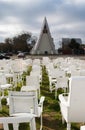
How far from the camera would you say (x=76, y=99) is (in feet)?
20.6

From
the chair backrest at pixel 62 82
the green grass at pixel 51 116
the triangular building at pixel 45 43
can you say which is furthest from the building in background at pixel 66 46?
the green grass at pixel 51 116

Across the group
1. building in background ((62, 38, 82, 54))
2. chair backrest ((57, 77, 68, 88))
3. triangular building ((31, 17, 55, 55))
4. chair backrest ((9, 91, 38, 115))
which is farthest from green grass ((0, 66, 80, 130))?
triangular building ((31, 17, 55, 55))

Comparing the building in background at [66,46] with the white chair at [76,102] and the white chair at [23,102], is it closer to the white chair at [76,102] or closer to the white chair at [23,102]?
the white chair at [76,102]

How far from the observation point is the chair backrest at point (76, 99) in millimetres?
6152

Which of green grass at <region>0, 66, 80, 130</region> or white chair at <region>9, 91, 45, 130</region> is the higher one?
white chair at <region>9, 91, 45, 130</region>

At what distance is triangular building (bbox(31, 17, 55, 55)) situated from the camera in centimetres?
9388

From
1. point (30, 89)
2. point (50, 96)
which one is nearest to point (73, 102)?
point (30, 89)

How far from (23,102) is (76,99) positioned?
1082 mm

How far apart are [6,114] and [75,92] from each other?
3255 millimetres

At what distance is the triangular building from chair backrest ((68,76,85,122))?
3373 inches

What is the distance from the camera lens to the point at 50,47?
95688 millimetres

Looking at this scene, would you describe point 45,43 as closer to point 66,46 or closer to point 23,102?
point 66,46

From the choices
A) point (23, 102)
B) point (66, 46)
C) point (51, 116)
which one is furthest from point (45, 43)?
point (23, 102)

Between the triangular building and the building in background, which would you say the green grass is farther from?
the triangular building
